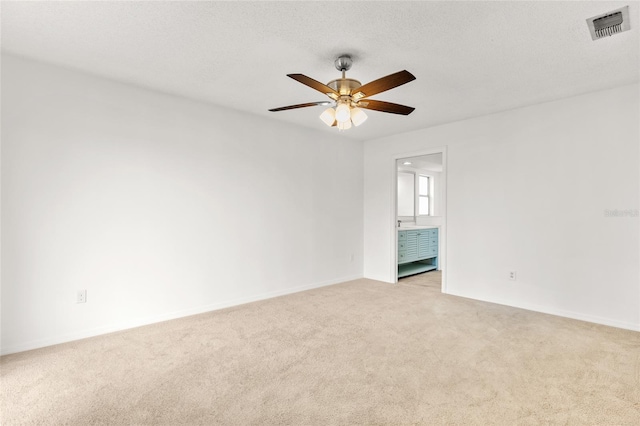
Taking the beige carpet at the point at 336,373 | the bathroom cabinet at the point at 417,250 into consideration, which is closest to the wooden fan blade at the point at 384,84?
the beige carpet at the point at 336,373

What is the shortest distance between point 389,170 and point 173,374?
13.6 ft

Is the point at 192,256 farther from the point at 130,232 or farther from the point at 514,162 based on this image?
the point at 514,162

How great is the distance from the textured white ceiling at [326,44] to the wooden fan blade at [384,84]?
14.0 inches

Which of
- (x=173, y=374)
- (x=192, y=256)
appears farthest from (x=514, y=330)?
(x=192, y=256)

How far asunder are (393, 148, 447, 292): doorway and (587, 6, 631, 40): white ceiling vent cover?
239 cm

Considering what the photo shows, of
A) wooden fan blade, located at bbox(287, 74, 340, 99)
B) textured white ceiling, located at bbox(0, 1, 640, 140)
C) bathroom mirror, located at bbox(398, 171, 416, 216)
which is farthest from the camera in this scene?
bathroom mirror, located at bbox(398, 171, 416, 216)

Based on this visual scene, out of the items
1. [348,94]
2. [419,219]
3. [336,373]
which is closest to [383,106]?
[348,94]

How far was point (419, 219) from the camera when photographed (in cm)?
724

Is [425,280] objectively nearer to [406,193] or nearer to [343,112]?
[406,193]

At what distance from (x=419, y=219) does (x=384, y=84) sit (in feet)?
17.7

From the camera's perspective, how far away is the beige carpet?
186 centimetres

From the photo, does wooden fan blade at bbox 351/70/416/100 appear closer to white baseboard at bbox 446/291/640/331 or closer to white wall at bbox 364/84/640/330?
white wall at bbox 364/84/640/330

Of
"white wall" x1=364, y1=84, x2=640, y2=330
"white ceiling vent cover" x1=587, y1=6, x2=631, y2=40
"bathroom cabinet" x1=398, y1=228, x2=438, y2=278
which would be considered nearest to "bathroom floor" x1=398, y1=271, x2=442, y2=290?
"bathroom cabinet" x1=398, y1=228, x2=438, y2=278

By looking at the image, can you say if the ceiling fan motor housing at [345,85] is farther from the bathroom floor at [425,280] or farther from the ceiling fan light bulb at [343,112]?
the bathroom floor at [425,280]
